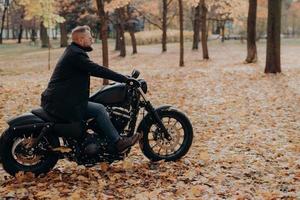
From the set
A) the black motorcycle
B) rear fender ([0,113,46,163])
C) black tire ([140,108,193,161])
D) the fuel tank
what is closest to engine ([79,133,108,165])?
the black motorcycle

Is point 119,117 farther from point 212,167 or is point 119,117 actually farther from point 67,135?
point 212,167

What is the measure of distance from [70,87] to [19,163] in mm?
1192

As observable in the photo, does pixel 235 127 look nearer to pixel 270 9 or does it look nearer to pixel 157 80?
pixel 157 80

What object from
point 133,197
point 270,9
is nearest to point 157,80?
point 270,9

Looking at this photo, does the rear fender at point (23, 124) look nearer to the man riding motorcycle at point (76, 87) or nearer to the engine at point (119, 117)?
the man riding motorcycle at point (76, 87)

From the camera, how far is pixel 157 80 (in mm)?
17906

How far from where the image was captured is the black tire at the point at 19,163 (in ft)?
20.1

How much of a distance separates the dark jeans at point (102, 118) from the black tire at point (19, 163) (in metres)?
0.59

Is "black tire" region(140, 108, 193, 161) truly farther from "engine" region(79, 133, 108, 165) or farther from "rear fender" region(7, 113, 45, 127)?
"rear fender" region(7, 113, 45, 127)

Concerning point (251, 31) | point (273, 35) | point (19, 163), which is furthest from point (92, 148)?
point (251, 31)

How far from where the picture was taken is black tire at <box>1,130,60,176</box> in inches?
241

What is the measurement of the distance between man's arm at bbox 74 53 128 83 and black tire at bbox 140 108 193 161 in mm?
889

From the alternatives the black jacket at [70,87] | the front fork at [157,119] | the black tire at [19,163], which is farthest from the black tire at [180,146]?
the black tire at [19,163]

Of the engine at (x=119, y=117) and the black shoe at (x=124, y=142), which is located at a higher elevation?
the engine at (x=119, y=117)
